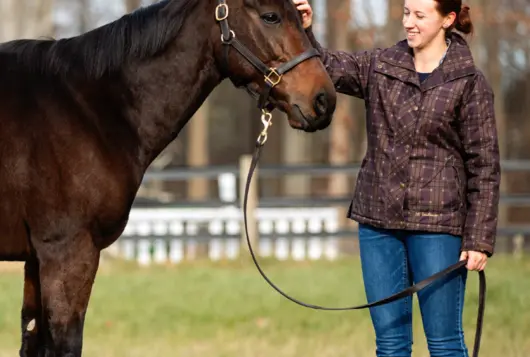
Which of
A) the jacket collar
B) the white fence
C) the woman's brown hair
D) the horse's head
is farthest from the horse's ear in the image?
the white fence

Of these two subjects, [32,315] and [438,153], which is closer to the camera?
[438,153]

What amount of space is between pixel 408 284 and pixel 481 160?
59 cm

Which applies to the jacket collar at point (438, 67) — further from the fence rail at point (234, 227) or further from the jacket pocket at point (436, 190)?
the fence rail at point (234, 227)

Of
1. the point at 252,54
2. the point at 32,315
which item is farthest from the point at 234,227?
the point at 252,54

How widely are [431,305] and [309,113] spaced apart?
0.91 m

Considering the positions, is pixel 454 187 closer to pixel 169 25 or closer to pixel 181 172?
pixel 169 25

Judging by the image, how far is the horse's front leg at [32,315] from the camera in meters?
4.12

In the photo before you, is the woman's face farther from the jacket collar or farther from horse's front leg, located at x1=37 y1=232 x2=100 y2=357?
horse's front leg, located at x1=37 y1=232 x2=100 y2=357

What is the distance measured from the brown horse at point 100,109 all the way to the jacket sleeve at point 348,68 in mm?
175

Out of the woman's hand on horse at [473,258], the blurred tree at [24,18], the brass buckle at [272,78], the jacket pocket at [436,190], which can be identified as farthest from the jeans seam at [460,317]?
the blurred tree at [24,18]

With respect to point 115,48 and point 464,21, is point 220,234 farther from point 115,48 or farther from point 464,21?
point 464,21

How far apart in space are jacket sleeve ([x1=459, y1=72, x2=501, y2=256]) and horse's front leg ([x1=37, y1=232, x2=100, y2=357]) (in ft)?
4.93

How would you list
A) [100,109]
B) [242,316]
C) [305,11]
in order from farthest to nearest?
[242,316] < [305,11] < [100,109]

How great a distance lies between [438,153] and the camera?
12.7ft
